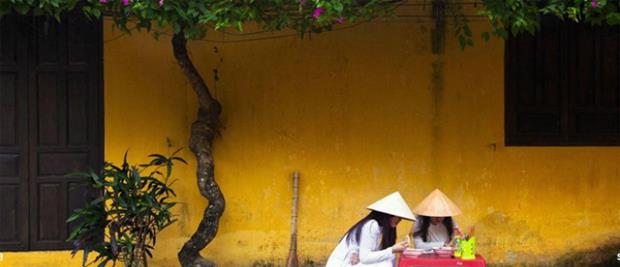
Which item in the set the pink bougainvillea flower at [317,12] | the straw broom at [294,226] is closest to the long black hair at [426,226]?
the straw broom at [294,226]

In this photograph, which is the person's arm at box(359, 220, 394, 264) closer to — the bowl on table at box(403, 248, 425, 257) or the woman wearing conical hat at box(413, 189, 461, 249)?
the bowl on table at box(403, 248, 425, 257)

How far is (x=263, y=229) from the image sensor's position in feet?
25.0

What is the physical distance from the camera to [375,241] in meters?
5.55

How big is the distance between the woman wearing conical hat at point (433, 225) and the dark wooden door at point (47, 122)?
351 cm

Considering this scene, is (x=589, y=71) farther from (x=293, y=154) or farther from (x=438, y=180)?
(x=293, y=154)

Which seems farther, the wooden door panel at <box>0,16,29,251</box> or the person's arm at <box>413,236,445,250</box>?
the wooden door panel at <box>0,16,29,251</box>

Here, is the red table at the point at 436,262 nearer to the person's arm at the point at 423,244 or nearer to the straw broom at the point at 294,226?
the person's arm at the point at 423,244

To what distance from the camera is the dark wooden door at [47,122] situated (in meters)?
7.31

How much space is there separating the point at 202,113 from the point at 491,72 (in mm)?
3218

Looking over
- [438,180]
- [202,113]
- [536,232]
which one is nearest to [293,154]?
[202,113]

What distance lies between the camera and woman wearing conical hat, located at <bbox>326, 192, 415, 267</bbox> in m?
5.54

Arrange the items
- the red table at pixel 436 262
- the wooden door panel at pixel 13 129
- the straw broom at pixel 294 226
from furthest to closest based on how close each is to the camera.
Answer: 1. the straw broom at pixel 294 226
2. the wooden door panel at pixel 13 129
3. the red table at pixel 436 262

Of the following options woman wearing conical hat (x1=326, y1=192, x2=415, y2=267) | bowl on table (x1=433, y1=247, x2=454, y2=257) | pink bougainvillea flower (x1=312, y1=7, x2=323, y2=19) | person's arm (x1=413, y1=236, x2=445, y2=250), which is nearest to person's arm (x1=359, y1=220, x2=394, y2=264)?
woman wearing conical hat (x1=326, y1=192, x2=415, y2=267)

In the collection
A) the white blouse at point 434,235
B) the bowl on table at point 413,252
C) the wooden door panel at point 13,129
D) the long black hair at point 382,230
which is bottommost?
the bowl on table at point 413,252
